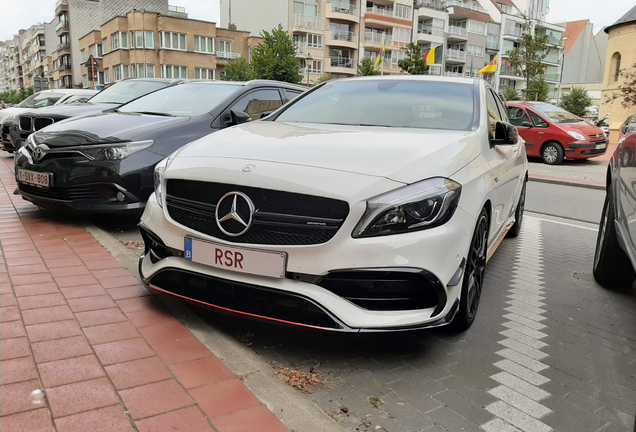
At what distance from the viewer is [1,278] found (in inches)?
150

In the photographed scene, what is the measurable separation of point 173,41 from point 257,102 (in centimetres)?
4940

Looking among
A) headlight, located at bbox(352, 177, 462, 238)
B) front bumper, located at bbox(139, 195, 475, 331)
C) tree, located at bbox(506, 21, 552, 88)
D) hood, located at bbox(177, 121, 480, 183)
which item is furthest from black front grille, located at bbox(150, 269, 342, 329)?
tree, located at bbox(506, 21, 552, 88)

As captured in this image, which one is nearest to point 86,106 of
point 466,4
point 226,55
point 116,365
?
point 116,365

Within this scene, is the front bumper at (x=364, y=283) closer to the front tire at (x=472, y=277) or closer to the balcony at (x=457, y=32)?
the front tire at (x=472, y=277)

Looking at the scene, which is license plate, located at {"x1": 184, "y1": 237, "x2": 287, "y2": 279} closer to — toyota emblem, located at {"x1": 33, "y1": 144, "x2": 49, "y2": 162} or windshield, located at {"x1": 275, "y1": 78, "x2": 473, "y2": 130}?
windshield, located at {"x1": 275, "y1": 78, "x2": 473, "y2": 130}

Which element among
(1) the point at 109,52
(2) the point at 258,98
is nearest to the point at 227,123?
(2) the point at 258,98

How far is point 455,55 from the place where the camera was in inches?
2618

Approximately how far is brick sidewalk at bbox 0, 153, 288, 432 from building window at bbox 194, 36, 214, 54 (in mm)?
52254

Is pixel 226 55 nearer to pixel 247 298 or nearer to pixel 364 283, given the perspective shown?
pixel 247 298

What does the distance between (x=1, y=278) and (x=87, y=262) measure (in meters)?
0.63

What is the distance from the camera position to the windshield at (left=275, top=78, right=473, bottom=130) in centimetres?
391

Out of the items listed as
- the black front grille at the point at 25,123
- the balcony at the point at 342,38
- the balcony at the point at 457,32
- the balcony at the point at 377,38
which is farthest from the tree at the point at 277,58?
the balcony at the point at 457,32

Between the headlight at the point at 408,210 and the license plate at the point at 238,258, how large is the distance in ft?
1.43

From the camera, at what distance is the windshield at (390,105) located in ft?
12.8
